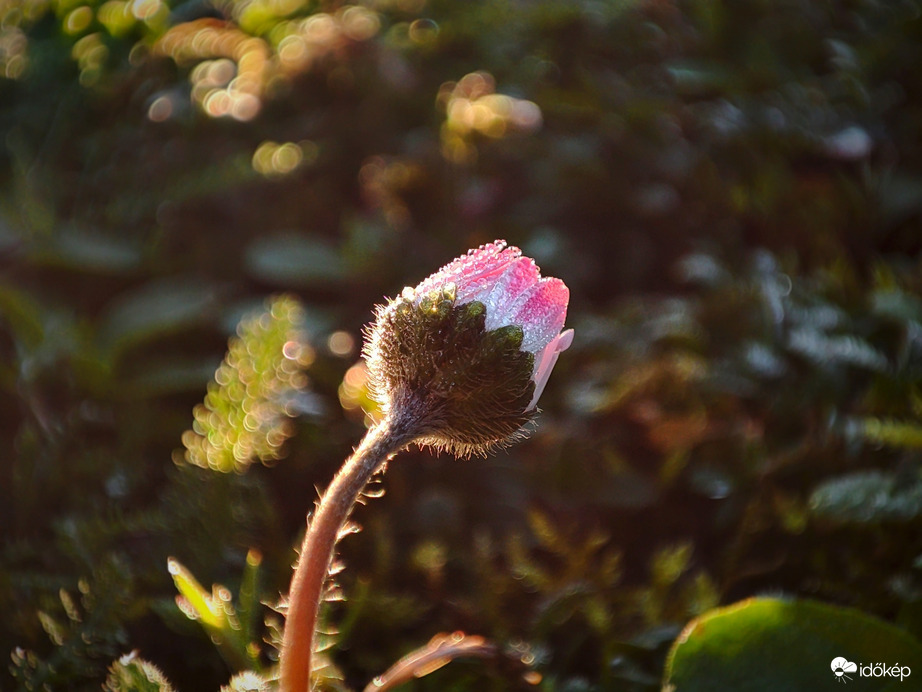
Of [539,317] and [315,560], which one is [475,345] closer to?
[539,317]

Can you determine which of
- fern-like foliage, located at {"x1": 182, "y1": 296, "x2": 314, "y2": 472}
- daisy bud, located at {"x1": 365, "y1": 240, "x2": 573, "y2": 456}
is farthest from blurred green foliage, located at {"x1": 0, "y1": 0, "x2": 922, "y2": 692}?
daisy bud, located at {"x1": 365, "y1": 240, "x2": 573, "y2": 456}

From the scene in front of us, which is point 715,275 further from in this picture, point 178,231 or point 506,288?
point 178,231

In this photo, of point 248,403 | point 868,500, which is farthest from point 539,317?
point 868,500

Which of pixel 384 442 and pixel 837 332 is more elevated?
pixel 384 442

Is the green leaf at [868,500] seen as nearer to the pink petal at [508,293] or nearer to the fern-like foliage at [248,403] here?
the pink petal at [508,293]

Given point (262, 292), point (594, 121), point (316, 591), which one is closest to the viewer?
point (316, 591)

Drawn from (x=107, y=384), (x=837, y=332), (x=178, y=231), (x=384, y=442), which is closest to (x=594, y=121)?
(x=837, y=332)

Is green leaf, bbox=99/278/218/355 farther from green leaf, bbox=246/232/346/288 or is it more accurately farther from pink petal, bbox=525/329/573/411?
pink petal, bbox=525/329/573/411
